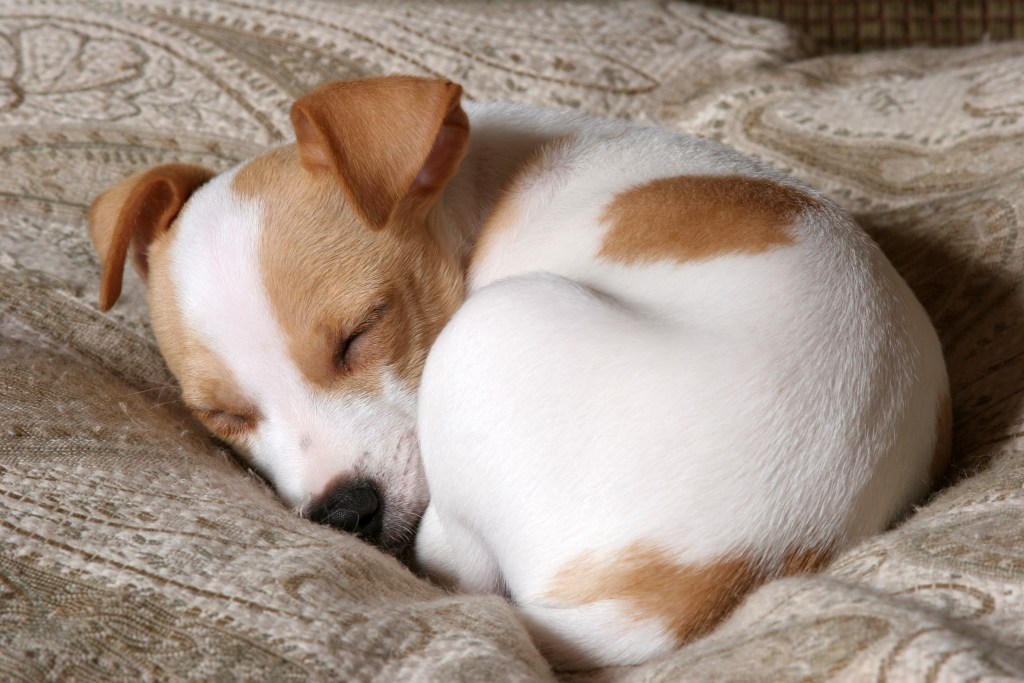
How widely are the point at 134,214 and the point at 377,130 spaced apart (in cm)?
65

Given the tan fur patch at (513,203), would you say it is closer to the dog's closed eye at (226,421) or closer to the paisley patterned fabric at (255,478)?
the dog's closed eye at (226,421)

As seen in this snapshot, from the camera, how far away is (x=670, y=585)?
53.9 inches

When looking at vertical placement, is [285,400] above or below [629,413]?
below

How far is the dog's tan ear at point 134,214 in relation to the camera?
2.08 m

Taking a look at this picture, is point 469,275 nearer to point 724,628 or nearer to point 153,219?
point 153,219

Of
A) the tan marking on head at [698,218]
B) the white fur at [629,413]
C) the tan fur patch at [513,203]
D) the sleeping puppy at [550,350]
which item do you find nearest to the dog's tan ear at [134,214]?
the sleeping puppy at [550,350]

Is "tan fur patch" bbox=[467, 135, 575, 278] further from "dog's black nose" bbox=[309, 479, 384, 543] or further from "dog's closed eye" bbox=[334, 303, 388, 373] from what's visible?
"dog's black nose" bbox=[309, 479, 384, 543]

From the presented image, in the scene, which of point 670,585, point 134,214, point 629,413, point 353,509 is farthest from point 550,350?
point 134,214

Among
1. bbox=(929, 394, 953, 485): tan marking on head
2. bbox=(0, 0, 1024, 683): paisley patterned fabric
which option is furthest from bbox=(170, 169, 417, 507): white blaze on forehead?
bbox=(929, 394, 953, 485): tan marking on head

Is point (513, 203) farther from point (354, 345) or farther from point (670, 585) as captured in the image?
point (670, 585)

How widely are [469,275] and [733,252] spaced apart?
64 cm

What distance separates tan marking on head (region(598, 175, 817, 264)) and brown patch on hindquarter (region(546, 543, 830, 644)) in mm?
524

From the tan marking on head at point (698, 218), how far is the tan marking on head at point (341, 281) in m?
0.40

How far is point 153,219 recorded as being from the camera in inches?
87.0
